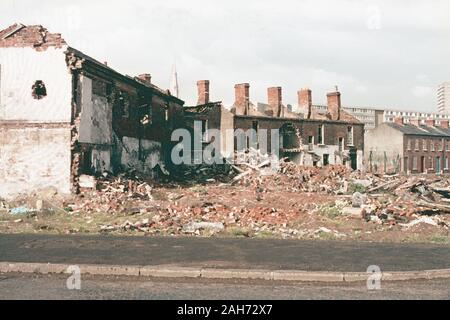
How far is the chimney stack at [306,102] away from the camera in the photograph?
46469mm

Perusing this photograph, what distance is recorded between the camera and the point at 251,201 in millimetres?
21297

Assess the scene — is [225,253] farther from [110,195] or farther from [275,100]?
[275,100]

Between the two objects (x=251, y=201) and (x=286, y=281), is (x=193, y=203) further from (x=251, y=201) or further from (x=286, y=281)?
(x=286, y=281)

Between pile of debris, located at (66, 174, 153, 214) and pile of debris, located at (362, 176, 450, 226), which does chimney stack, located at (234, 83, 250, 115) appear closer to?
pile of debris, located at (66, 174, 153, 214)

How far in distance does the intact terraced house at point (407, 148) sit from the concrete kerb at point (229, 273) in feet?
165

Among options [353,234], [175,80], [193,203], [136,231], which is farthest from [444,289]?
[175,80]

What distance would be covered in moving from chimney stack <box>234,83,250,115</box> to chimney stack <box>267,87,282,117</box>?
3025 millimetres

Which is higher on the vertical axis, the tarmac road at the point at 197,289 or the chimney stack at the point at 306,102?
the chimney stack at the point at 306,102

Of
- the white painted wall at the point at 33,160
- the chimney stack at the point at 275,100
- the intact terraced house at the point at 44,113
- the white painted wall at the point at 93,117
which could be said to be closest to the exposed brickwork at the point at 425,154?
the chimney stack at the point at 275,100

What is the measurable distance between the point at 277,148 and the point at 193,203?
2512 cm

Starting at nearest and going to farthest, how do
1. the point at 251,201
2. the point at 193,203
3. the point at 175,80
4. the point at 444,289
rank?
the point at 444,289
the point at 193,203
the point at 251,201
the point at 175,80

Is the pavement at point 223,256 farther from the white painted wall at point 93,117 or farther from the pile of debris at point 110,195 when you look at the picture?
the white painted wall at point 93,117

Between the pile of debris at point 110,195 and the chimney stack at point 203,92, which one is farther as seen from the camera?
the chimney stack at point 203,92

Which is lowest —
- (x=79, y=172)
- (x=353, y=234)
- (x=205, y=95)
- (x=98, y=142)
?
(x=353, y=234)
